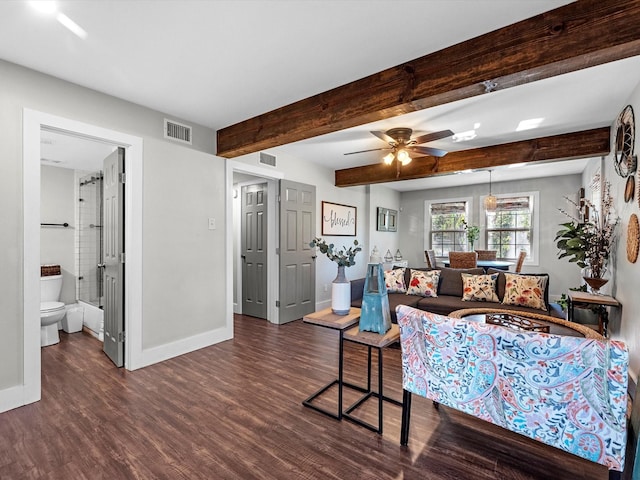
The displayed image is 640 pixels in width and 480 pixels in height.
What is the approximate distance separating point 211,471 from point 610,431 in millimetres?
1886

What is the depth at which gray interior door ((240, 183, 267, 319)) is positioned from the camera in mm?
4867

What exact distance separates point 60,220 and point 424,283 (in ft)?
17.3

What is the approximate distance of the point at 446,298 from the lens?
164 inches

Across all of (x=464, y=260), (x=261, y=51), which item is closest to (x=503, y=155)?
(x=464, y=260)

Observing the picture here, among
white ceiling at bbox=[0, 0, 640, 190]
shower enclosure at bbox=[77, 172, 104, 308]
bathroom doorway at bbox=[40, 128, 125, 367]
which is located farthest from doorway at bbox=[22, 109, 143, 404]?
shower enclosure at bbox=[77, 172, 104, 308]

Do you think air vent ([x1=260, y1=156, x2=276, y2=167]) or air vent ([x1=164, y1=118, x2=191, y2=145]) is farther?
air vent ([x1=260, y1=156, x2=276, y2=167])

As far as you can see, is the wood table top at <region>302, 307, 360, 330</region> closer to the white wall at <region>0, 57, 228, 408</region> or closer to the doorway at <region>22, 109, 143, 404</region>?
the white wall at <region>0, 57, 228, 408</region>

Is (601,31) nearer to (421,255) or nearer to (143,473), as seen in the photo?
(143,473)

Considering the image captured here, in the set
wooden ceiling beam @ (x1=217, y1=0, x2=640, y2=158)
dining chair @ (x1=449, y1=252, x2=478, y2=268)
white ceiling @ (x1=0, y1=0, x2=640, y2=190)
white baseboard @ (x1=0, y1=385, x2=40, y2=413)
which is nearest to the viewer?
wooden ceiling beam @ (x1=217, y1=0, x2=640, y2=158)

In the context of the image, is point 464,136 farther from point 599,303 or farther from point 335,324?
point 335,324

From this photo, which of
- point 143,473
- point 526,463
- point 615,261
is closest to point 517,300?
point 615,261

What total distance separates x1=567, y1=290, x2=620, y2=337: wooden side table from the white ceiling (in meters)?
1.88

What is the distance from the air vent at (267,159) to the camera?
436 centimetres

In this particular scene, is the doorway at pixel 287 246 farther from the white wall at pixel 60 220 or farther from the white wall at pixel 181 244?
the white wall at pixel 60 220
